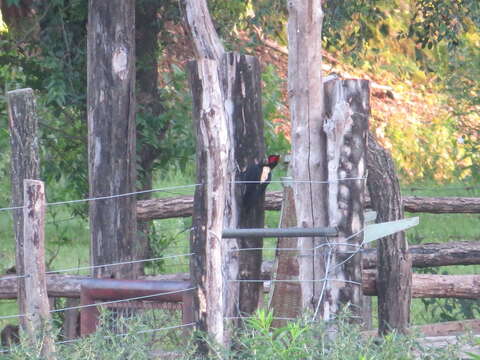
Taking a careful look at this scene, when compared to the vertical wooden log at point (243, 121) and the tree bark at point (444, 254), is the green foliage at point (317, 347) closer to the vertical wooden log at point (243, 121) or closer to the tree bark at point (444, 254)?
the vertical wooden log at point (243, 121)

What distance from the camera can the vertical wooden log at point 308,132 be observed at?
496 centimetres

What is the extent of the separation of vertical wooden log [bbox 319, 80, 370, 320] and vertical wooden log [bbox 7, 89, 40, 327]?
1458 mm

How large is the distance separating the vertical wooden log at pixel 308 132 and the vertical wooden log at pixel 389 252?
85 centimetres

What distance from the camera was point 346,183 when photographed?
481 cm

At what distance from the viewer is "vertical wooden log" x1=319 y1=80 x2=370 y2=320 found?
15.8 feet

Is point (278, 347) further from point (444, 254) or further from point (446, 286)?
point (444, 254)

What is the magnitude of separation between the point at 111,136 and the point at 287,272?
1548 mm

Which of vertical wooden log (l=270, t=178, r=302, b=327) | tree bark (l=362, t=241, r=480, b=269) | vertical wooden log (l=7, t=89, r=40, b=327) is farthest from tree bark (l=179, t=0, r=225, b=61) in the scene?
tree bark (l=362, t=241, r=480, b=269)

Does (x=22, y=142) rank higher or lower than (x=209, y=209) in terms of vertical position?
higher

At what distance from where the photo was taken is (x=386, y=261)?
5.99 meters

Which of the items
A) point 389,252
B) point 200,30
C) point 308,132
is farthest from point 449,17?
point 308,132

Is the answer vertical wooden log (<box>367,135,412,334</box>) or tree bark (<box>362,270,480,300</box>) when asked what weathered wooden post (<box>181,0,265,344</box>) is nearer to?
vertical wooden log (<box>367,135,412,334</box>)

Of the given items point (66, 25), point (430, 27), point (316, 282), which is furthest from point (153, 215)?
point (430, 27)

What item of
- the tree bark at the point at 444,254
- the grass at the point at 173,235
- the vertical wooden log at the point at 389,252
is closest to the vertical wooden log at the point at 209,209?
the vertical wooden log at the point at 389,252
